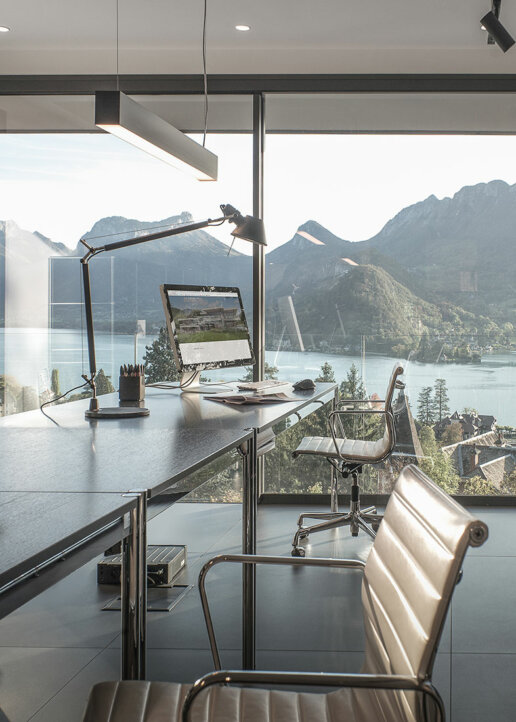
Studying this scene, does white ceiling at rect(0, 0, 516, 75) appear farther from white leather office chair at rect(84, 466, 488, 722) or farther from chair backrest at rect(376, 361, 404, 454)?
white leather office chair at rect(84, 466, 488, 722)

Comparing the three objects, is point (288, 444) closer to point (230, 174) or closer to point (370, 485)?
point (370, 485)

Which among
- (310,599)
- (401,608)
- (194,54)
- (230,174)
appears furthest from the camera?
(230,174)

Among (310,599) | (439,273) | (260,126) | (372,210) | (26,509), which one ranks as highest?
(260,126)

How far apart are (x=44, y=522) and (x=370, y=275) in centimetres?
401

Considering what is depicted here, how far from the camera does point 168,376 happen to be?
15.7ft

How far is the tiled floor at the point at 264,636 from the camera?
225 cm

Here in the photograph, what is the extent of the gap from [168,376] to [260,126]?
1.78 meters

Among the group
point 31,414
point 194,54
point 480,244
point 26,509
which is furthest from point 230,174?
point 26,509

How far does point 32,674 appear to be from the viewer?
7.75 feet

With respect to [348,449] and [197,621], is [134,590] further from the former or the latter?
[348,449]

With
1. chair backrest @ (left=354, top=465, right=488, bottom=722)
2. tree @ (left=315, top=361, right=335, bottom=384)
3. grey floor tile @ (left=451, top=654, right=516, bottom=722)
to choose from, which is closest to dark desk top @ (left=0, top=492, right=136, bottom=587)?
chair backrest @ (left=354, top=465, right=488, bottom=722)

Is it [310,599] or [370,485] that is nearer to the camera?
[310,599]

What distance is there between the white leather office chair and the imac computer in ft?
7.21

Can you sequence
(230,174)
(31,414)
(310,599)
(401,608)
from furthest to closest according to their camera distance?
(230,174) → (310,599) → (31,414) → (401,608)
